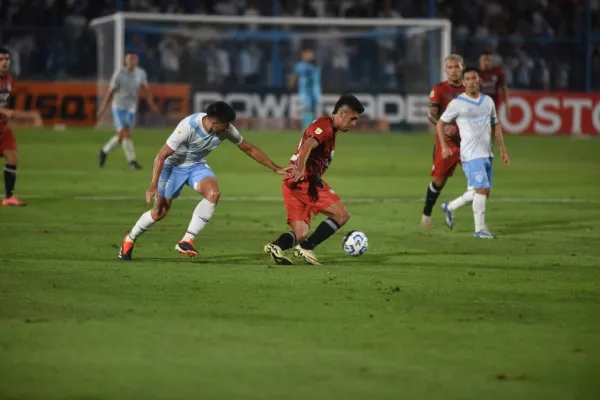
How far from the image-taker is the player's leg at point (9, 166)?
17.2 m

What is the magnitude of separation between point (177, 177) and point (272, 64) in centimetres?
2546

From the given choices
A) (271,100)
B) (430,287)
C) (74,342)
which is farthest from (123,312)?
(271,100)

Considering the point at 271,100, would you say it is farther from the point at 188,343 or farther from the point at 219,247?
the point at 188,343

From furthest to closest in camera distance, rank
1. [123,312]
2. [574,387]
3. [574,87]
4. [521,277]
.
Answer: [574,87], [521,277], [123,312], [574,387]

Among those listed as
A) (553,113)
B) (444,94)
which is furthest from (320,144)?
(553,113)

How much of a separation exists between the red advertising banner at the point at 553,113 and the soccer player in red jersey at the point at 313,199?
24.5m

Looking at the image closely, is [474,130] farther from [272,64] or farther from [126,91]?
[272,64]

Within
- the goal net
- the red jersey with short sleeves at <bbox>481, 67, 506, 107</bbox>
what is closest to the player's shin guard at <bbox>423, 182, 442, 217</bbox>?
the red jersey with short sleeves at <bbox>481, 67, 506, 107</bbox>

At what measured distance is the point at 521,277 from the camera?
10.7 metres

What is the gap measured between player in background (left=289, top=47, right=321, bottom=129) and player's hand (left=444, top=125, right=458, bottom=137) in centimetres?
1870

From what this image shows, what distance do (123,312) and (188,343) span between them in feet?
3.97

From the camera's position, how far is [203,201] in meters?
11.9

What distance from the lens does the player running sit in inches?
450

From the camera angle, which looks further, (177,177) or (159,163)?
(177,177)
